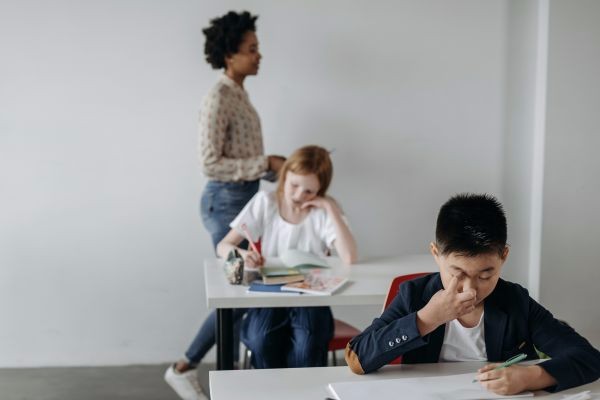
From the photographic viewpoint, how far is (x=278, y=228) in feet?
10.4

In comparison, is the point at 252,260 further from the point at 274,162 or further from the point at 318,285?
the point at 274,162

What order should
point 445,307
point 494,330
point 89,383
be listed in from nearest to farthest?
point 445,307 < point 494,330 < point 89,383

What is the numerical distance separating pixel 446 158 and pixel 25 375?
8.00 feet

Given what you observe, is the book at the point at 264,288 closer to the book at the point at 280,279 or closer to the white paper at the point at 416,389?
the book at the point at 280,279

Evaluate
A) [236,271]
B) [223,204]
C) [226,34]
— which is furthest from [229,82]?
[236,271]

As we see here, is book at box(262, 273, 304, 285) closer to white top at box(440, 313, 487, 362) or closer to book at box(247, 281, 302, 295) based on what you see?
book at box(247, 281, 302, 295)

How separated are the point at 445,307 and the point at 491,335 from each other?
0.66 feet

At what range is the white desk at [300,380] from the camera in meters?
1.60

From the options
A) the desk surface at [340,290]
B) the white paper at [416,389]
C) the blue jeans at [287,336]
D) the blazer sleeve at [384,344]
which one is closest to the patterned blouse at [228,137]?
the desk surface at [340,290]

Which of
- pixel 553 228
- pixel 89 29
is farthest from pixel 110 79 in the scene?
Result: pixel 553 228

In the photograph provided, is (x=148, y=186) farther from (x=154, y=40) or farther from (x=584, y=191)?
(x=584, y=191)

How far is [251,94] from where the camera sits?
402 cm

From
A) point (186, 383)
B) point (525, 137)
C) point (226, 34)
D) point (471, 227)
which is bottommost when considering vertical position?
point (186, 383)

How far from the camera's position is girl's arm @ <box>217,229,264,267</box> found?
283 cm
